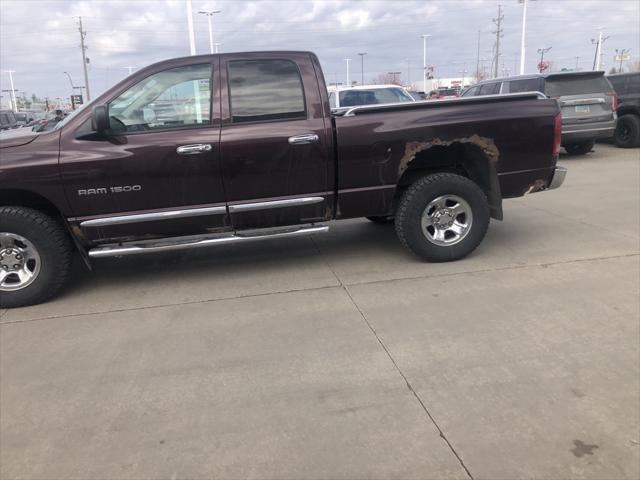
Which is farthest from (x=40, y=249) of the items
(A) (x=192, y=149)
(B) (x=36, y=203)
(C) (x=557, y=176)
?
(C) (x=557, y=176)

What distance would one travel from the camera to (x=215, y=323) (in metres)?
4.09

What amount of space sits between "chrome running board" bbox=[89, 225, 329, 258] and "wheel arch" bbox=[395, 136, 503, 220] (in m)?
1.13

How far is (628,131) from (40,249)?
45.4ft

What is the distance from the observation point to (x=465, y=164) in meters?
5.44

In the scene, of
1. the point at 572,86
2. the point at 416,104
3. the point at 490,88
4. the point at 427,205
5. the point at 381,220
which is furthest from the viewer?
the point at 490,88

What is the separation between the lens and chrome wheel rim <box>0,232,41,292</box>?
176 inches

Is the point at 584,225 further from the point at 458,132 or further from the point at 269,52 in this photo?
the point at 269,52

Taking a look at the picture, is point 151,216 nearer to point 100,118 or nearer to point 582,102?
point 100,118

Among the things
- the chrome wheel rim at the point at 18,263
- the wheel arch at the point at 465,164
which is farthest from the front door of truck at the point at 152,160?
the wheel arch at the point at 465,164

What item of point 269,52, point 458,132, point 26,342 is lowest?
point 26,342

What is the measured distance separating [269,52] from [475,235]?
2.63 meters

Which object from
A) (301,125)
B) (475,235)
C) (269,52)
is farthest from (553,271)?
(269,52)

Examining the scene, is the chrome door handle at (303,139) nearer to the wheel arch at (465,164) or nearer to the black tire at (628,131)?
the wheel arch at (465,164)

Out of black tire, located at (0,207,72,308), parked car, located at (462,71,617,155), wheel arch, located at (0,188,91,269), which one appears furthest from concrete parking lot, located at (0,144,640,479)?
parked car, located at (462,71,617,155)
